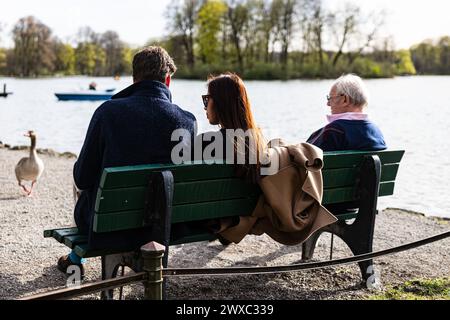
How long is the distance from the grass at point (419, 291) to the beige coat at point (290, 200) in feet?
2.56

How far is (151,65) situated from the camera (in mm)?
4133

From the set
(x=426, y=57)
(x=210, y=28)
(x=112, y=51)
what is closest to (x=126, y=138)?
(x=210, y=28)

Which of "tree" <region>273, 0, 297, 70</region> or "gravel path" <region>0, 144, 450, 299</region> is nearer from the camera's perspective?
"gravel path" <region>0, 144, 450, 299</region>

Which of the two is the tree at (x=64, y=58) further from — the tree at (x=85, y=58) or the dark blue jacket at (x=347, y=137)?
the dark blue jacket at (x=347, y=137)

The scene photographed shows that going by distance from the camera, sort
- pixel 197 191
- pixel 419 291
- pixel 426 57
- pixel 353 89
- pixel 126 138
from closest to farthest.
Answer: pixel 126 138 → pixel 197 191 → pixel 419 291 → pixel 353 89 → pixel 426 57

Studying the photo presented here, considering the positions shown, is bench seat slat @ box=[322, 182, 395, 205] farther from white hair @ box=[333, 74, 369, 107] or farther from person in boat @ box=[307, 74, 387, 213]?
white hair @ box=[333, 74, 369, 107]

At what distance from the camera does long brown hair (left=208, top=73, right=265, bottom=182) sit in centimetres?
414

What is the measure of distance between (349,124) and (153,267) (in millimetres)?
2450

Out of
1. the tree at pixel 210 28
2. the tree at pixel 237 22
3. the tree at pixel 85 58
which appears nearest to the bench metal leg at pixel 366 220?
the tree at pixel 237 22

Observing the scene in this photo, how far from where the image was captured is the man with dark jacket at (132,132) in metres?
3.90

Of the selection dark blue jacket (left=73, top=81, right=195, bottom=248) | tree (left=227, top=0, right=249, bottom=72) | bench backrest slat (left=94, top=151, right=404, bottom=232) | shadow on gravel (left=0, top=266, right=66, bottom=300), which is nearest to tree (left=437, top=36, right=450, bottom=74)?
tree (left=227, top=0, right=249, bottom=72)

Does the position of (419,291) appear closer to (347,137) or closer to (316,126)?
(347,137)

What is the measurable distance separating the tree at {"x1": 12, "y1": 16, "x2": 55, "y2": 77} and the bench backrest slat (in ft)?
282
